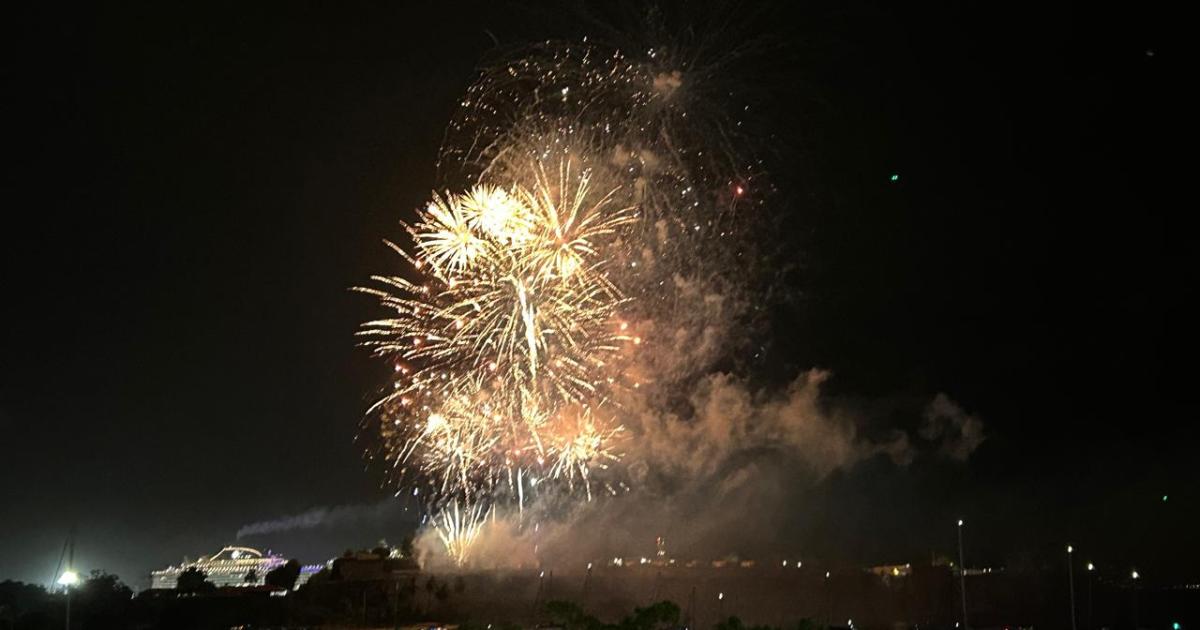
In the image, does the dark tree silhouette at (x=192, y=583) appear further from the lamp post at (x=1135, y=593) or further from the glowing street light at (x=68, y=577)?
the lamp post at (x=1135, y=593)

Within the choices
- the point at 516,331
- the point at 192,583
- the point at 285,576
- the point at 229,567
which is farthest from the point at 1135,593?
the point at 229,567

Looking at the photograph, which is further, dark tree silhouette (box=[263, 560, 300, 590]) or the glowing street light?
dark tree silhouette (box=[263, 560, 300, 590])

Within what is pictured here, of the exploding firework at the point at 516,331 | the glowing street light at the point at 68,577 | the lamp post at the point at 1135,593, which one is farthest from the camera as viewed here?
the lamp post at the point at 1135,593

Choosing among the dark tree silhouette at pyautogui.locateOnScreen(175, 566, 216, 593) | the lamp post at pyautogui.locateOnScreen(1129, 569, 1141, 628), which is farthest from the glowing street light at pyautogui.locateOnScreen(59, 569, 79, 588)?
the lamp post at pyautogui.locateOnScreen(1129, 569, 1141, 628)

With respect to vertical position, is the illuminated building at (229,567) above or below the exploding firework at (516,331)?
below

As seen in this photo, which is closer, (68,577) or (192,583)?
Answer: (68,577)

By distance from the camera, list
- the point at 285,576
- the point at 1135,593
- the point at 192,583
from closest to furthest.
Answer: the point at 1135,593 < the point at 285,576 < the point at 192,583

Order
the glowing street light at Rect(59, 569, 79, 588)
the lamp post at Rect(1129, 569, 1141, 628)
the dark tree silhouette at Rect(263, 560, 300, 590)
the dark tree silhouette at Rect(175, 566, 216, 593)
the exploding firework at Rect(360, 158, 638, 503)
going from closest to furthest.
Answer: the exploding firework at Rect(360, 158, 638, 503)
the glowing street light at Rect(59, 569, 79, 588)
the lamp post at Rect(1129, 569, 1141, 628)
the dark tree silhouette at Rect(175, 566, 216, 593)
the dark tree silhouette at Rect(263, 560, 300, 590)

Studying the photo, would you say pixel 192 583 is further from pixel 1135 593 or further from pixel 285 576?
pixel 1135 593

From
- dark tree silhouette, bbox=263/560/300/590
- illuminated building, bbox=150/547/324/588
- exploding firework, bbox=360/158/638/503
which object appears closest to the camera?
exploding firework, bbox=360/158/638/503

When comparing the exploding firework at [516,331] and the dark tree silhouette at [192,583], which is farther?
the dark tree silhouette at [192,583]

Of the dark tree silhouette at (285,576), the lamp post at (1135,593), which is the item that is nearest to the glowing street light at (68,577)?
the dark tree silhouette at (285,576)

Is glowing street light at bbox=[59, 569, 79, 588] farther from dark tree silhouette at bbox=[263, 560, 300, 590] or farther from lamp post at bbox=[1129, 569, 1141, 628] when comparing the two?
lamp post at bbox=[1129, 569, 1141, 628]

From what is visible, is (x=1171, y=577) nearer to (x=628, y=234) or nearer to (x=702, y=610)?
(x=702, y=610)
